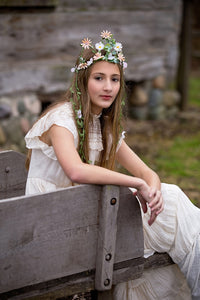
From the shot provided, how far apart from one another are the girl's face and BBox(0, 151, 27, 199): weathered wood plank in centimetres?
52

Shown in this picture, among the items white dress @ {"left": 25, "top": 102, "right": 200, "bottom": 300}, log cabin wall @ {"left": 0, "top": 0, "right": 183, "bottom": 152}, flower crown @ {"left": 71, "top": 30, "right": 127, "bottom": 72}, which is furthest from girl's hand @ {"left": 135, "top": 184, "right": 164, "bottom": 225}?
log cabin wall @ {"left": 0, "top": 0, "right": 183, "bottom": 152}

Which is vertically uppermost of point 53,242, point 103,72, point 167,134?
point 103,72

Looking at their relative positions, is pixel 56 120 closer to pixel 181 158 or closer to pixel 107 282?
pixel 107 282

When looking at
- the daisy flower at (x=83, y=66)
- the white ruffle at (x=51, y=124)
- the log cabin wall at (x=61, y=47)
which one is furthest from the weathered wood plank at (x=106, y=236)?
the log cabin wall at (x=61, y=47)

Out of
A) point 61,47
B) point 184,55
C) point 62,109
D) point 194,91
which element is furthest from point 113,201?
point 194,91

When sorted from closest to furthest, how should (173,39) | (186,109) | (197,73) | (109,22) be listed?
(109,22) < (173,39) < (186,109) < (197,73)

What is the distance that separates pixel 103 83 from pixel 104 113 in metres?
0.24

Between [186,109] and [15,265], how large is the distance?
231 inches

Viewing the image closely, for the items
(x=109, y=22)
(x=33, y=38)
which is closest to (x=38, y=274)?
(x=33, y=38)

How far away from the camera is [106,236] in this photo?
6.75ft

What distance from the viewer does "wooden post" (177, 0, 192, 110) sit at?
6.90 meters

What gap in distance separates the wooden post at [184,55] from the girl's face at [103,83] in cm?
479

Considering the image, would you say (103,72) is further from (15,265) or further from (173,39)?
(173,39)

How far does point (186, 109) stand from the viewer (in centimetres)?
744
